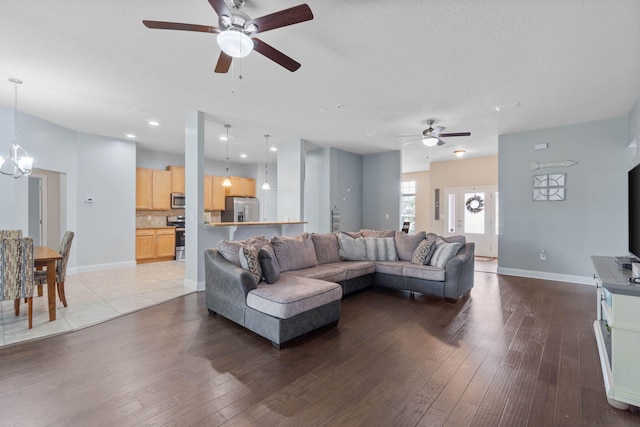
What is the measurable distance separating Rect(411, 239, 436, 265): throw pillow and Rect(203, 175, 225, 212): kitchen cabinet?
602 centimetres

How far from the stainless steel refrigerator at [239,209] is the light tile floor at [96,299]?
2.73 m

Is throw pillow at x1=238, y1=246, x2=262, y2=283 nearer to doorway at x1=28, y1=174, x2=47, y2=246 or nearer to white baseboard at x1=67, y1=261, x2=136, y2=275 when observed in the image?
white baseboard at x1=67, y1=261, x2=136, y2=275

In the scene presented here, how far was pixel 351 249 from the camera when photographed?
15.9 ft

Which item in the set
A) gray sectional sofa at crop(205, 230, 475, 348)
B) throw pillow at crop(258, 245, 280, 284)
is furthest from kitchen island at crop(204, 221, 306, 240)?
throw pillow at crop(258, 245, 280, 284)

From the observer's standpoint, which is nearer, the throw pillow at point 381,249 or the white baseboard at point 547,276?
the throw pillow at point 381,249

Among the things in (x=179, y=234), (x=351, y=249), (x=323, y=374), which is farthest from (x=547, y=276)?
(x=179, y=234)

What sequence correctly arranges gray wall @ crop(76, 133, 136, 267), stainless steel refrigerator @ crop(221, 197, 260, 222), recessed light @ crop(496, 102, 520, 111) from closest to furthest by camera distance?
recessed light @ crop(496, 102, 520, 111), gray wall @ crop(76, 133, 136, 267), stainless steel refrigerator @ crop(221, 197, 260, 222)

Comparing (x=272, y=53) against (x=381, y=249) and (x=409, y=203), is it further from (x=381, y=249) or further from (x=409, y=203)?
(x=409, y=203)

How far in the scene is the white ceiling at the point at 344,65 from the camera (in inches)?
93.3

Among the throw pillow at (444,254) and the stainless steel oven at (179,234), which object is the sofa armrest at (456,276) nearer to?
the throw pillow at (444,254)

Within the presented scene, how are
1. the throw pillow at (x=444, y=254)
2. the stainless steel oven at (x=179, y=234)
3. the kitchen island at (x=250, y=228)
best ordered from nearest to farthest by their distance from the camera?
the throw pillow at (x=444, y=254) < the kitchen island at (x=250, y=228) < the stainless steel oven at (x=179, y=234)

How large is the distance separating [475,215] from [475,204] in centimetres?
33

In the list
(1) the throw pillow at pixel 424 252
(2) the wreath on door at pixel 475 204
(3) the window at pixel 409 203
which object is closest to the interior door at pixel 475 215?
(2) the wreath on door at pixel 475 204

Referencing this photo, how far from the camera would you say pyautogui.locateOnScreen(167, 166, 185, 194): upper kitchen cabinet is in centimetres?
770
